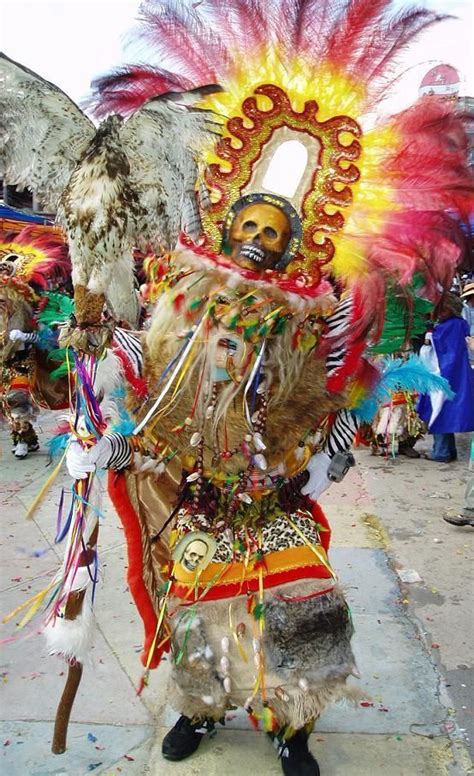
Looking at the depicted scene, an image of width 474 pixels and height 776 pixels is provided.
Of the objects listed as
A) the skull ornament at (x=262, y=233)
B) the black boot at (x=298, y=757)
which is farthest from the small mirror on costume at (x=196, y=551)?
the skull ornament at (x=262, y=233)

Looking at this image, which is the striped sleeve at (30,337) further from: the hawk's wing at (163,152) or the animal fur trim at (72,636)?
the hawk's wing at (163,152)

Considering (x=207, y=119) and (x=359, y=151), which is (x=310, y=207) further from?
(x=207, y=119)

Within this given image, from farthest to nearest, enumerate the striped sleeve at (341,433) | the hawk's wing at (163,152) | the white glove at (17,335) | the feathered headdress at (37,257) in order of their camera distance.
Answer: the feathered headdress at (37,257) < the white glove at (17,335) < the striped sleeve at (341,433) < the hawk's wing at (163,152)

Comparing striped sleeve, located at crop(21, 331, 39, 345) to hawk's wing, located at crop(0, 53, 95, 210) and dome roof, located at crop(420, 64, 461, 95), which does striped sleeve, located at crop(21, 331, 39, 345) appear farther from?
dome roof, located at crop(420, 64, 461, 95)

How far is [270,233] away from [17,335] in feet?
16.0

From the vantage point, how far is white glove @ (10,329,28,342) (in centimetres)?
677

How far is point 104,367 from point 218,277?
461 millimetres

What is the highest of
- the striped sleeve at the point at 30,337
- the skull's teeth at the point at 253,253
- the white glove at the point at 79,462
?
the skull's teeth at the point at 253,253

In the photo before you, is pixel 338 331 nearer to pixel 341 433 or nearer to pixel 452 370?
pixel 341 433

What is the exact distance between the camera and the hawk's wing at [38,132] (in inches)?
80.4

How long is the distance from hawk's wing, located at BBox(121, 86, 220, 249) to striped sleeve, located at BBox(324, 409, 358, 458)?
3.06 ft

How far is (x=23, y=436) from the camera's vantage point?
6.97m

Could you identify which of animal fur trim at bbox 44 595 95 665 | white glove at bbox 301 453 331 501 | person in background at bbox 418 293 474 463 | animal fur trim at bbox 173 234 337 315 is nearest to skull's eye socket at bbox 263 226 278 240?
animal fur trim at bbox 173 234 337 315

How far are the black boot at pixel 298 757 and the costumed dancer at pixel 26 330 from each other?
4.77 m
